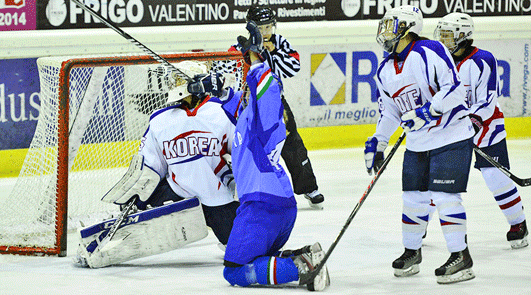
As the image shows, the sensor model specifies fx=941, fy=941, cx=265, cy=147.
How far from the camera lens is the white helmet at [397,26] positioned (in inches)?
151

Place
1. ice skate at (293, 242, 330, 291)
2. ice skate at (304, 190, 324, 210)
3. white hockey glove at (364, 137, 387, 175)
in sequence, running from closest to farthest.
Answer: ice skate at (293, 242, 330, 291) → white hockey glove at (364, 137, 387, 175) → ice skate at (304, 190, 324, 210)

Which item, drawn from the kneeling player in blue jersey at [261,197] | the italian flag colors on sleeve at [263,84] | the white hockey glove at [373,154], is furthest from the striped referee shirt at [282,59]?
the italian flag colors on sleeve at [263,84]

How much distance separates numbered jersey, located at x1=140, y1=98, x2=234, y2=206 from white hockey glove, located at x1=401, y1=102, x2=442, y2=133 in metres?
0.78

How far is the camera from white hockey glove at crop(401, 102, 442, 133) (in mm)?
3708

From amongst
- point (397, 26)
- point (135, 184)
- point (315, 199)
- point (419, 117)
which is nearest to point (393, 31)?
point (397, 26)

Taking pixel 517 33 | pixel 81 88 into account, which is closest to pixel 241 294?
pixel 81 88

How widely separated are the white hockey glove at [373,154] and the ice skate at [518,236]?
2.98ft

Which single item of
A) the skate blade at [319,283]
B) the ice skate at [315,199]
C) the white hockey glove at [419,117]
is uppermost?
the white hockey glove at [419,117]

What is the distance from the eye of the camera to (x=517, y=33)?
8141 mm

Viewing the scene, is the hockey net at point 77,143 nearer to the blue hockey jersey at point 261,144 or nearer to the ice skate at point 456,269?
the blue hockey jersey at point 261,144

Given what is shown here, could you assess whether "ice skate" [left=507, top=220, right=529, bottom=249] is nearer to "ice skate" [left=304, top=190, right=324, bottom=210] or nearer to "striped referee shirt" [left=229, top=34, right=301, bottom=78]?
"ice skate" [left=304, top=190, right=324, bottom=210]

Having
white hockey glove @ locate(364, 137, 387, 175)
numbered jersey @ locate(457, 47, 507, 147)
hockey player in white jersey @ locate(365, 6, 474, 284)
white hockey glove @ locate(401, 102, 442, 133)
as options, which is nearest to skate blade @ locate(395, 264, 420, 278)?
hockey player in white jersey @ locate(365, 6, 474, 284)

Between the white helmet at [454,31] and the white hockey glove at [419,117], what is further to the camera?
the white helmet at [454,31]

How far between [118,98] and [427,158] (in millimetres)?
2823
